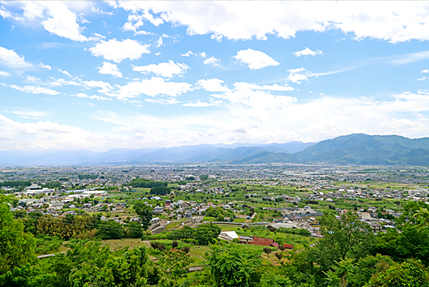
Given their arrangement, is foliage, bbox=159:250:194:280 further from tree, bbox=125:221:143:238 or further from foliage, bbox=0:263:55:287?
tree, bbox=125:221:143:238

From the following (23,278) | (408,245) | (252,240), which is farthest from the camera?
(252,240)

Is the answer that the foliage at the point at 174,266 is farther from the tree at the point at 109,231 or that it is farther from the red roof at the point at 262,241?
the tree at the point at 109,231

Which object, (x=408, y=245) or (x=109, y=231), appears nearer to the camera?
(x=408, y=245)

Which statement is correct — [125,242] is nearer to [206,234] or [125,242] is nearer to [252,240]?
[206,234]

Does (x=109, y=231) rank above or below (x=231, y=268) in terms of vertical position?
below

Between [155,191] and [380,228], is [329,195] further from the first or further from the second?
[155,191]

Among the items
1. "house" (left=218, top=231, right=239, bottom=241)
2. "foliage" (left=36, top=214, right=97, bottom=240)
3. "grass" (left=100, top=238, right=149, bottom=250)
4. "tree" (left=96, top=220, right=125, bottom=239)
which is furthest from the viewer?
"house" (left=218, top=231, right=239, bottom=241)

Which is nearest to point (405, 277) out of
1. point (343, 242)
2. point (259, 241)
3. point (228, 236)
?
point (343, 242)

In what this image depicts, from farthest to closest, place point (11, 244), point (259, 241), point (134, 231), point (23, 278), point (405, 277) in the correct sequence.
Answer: point (134, 231), point (259, 241), point (11, 244), point (23, 278), point (405, 277)

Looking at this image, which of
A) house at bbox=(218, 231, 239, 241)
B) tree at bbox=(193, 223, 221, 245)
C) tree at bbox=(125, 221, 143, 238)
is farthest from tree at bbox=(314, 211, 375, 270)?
tree at bbox=(125, 221, 143, 238)
